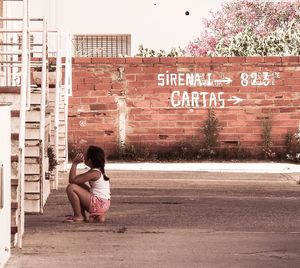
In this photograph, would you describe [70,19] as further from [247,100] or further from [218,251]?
[218,251]

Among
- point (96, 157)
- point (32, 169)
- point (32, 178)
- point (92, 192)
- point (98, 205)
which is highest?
point (96, 157)

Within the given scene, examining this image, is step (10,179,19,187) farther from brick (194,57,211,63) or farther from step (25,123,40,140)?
brick (194,57,211,63)

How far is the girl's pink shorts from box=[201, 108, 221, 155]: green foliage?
34.9ft

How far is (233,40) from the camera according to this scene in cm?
2750

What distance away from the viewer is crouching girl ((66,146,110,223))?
1430 cm

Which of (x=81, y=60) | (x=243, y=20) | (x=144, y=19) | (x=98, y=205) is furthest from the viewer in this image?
(x=144, y=19)

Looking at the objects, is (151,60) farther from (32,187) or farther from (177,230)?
(177,230)

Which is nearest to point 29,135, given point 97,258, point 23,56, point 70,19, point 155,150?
point 23,56

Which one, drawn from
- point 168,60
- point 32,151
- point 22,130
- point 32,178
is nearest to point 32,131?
point 32,151

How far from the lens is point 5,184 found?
1096 centimetres

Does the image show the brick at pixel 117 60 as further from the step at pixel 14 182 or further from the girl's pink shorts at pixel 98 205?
the step at pixel 14 182

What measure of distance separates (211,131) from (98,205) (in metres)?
10.8

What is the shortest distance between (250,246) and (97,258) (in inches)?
66.9

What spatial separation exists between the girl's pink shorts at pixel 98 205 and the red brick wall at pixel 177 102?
1054 cm
